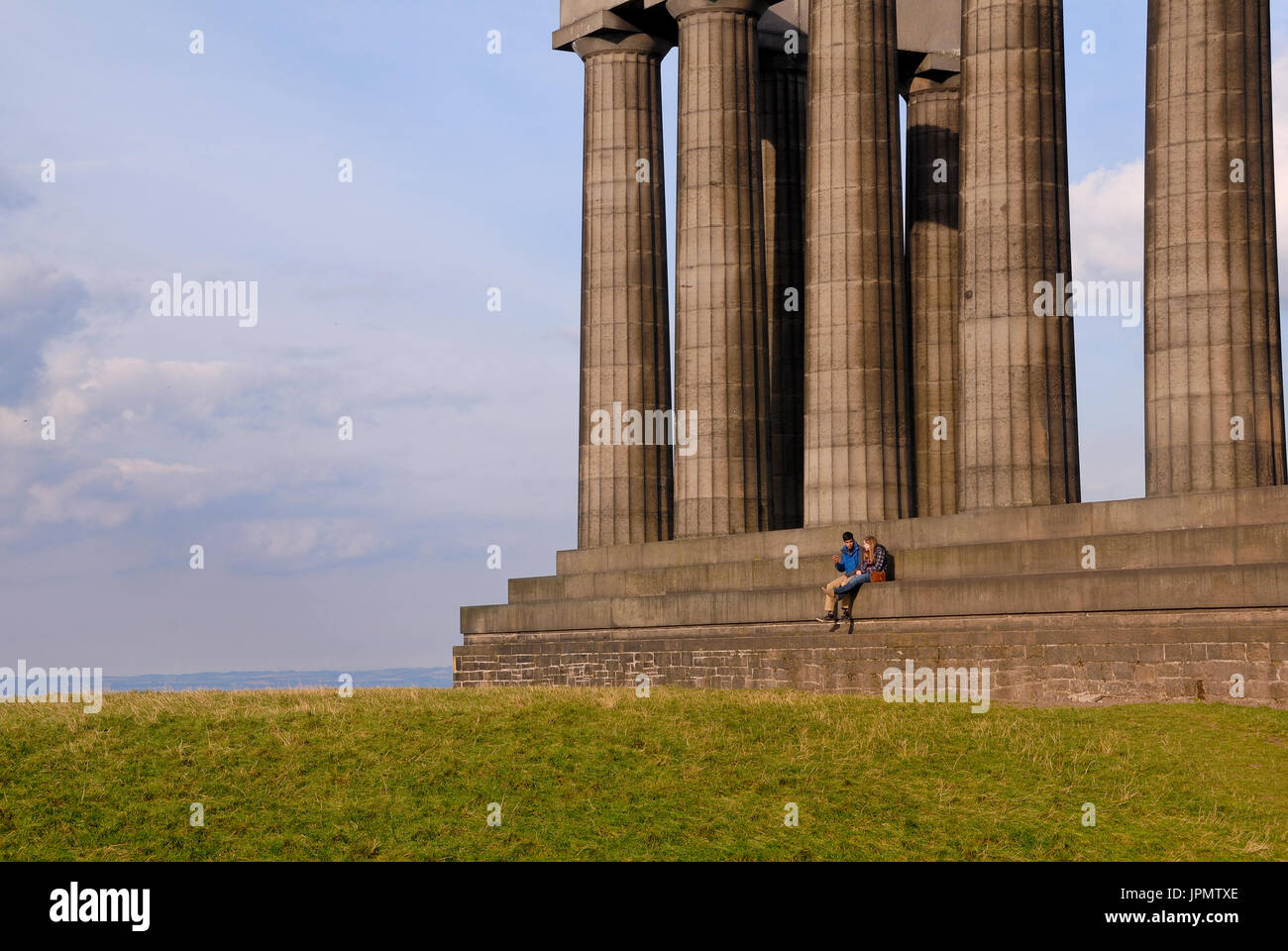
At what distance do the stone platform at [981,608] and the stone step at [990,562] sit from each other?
4cm

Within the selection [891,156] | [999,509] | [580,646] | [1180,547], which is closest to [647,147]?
[891,156]

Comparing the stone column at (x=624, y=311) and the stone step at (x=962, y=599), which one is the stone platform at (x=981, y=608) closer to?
the stone step at (x=962, y=599)

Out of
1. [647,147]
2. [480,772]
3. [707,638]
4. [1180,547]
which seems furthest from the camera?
[647,147]

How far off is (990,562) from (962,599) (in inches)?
64.3

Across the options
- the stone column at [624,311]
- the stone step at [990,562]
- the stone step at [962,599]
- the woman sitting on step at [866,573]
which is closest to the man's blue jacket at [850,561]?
the woman sitting on step at [866,573]

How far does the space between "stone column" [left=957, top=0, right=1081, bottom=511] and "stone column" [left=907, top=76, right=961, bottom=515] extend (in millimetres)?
13787

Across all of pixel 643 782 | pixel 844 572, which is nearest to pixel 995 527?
pixel 844 572

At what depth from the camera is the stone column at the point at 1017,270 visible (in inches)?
1821

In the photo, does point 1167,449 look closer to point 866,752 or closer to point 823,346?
point 823,346

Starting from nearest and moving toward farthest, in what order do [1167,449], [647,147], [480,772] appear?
[480,772], [1167,449], [647,147]

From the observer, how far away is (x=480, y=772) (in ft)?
98.2

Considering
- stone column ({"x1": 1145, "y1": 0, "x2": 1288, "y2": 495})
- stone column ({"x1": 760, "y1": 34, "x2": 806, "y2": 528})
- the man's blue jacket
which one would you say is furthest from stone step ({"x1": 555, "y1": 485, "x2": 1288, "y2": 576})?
stone column ({"x1": 760, "y1": 34, "x2": 806, "y2": 528})

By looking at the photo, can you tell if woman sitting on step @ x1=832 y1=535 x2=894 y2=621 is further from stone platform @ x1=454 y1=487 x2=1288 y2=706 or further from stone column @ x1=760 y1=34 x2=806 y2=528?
stone column @ x1=760 y1=34 x2=806 y2=528

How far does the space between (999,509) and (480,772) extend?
64.1ft
